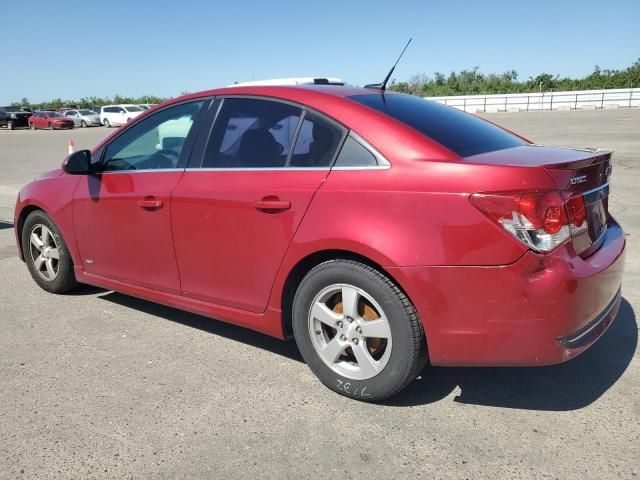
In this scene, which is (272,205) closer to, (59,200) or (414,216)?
(414,216)

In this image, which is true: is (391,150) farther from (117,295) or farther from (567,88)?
(567,88)

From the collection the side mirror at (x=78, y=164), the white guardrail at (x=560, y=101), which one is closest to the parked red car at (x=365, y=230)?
the side mirror at (x=78, y=164)

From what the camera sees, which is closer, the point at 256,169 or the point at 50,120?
the point at 256,169

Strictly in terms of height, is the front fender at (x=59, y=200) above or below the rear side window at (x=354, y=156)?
below

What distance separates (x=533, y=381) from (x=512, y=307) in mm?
926

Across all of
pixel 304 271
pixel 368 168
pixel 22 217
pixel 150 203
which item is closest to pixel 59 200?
pixel 22 217

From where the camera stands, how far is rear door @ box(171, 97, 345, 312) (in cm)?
310

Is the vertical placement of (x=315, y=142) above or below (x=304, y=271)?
above

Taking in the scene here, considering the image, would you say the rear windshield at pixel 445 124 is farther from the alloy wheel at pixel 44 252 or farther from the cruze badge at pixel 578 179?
the alloy wheel at pixel 44 252

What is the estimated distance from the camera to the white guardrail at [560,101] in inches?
1734

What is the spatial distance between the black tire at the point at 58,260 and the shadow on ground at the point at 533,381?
1.94m

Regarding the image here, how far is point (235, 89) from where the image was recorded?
361 cm

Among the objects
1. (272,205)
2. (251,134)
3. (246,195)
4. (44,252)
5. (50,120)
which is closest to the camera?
(272,205)

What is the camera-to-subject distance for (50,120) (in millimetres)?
42344
